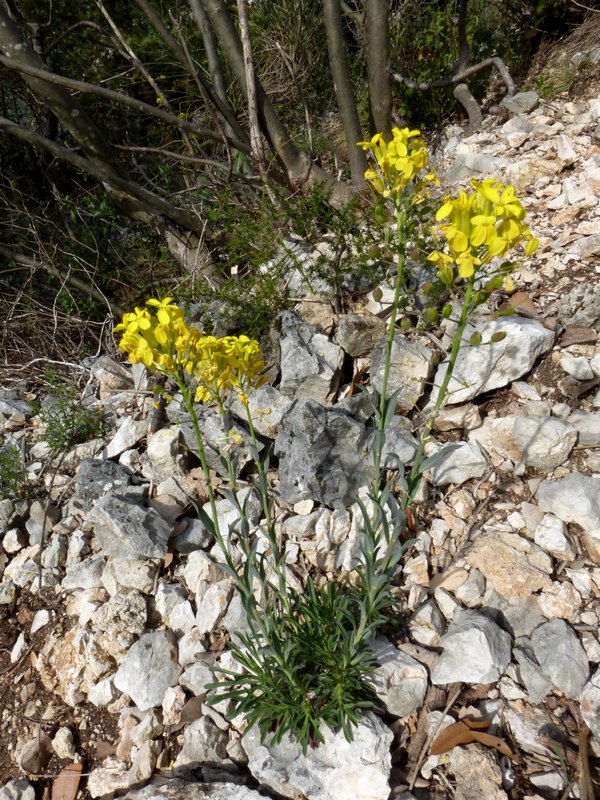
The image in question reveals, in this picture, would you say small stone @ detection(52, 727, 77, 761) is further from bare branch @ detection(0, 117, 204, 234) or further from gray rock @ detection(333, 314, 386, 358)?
bare branch @ detection(0, 117, 204, 234)

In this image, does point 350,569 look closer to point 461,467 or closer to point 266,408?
point 461,467

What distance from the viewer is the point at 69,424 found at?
322 cm

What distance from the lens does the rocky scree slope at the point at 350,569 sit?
184 centimetres

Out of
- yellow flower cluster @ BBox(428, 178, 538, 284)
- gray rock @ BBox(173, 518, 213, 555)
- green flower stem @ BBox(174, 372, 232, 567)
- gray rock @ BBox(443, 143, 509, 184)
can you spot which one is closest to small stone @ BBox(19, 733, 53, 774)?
gray rock @ BBox(173, 518, 213, 555)

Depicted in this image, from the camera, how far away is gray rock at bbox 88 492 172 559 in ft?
8.09

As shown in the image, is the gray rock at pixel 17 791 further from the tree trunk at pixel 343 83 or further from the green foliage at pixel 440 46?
the green foliage at pixel 440 46

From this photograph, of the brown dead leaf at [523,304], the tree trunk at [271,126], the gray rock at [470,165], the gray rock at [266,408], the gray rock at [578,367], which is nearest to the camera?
the gray rock at [578,367]

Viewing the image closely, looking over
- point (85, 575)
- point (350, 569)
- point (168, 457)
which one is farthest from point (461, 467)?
point (85, 575)

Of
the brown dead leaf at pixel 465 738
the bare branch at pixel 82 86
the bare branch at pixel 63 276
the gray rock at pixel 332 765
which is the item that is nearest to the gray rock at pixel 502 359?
the brown dead leaf at pixel 465 738

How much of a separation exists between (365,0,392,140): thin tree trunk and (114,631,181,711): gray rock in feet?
12.8

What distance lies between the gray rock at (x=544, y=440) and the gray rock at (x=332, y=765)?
128 centimetres

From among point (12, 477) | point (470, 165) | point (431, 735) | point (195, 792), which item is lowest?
point (431, 735)

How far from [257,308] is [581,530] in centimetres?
207

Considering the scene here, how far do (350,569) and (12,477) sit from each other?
194 centimetres
